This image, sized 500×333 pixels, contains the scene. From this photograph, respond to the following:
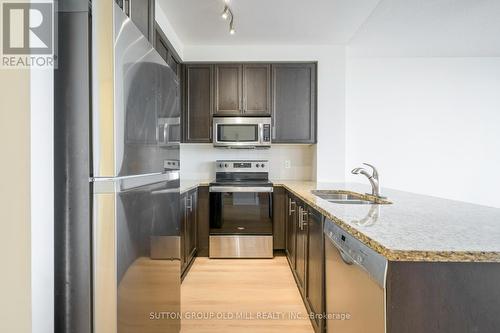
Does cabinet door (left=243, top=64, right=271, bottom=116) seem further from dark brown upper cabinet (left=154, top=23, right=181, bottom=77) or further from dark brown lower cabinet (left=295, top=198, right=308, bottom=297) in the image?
dark brown lower cabinet (left=295, top=198, right=308, bottom=297)

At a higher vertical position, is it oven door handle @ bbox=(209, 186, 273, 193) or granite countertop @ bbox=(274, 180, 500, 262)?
granite countertop @ bbox=(274, 180, 500, 262)

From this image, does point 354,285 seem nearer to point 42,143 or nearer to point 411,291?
point 411,291

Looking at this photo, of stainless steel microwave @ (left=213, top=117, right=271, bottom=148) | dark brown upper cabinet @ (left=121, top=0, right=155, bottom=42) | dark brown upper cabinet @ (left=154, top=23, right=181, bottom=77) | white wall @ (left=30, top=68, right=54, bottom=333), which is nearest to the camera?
white wall @ (left=30, top=68, right=54, bottom=333)

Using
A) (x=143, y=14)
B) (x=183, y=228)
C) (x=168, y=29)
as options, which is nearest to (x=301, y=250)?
(x=183, y=228)

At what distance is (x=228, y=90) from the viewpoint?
3.36 metres

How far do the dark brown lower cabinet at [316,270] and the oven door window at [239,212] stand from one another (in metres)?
1.20

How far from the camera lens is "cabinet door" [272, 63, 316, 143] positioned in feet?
11.0

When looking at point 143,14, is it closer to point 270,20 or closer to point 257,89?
point 270,20

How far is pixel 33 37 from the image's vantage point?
2.72ft

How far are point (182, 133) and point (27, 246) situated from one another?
2.64m

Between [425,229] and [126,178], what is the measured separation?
1105 millimetres

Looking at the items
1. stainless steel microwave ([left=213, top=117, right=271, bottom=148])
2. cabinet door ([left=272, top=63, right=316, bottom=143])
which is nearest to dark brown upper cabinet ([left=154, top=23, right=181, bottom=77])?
stainless steel microwave ([left=213, top=117, right=271, bottom=148])

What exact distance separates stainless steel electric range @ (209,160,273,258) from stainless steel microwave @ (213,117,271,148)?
1.80ft

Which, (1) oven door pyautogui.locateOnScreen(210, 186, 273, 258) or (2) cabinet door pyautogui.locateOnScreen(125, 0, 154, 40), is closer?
(2) cabinet door pyautogui.locateOnScreen(125, 0, 154, 40)
